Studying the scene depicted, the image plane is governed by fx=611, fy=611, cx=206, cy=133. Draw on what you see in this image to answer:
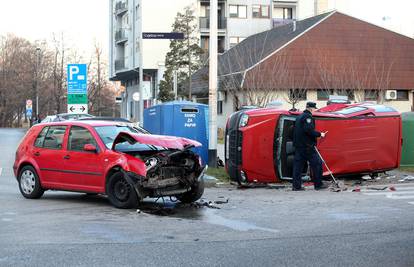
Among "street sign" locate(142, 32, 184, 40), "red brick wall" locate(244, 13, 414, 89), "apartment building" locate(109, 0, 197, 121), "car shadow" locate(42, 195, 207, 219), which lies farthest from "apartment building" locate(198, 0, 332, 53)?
"car shadow" locate(42, 195, 207, 219)

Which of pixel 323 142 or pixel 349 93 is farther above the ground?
pixel 349 93

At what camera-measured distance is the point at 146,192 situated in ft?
34.6

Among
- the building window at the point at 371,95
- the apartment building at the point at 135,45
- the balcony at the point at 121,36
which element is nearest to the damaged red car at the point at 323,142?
the apartment building at the point at 135,45

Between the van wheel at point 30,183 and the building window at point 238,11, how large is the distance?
4734cm

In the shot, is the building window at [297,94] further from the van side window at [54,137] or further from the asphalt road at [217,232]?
the van side window at [54,137]

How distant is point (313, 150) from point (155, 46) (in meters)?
44.4

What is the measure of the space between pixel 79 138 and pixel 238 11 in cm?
4833

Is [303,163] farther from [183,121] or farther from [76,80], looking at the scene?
[76,80]

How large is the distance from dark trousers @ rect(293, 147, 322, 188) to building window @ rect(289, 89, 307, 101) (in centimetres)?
2357

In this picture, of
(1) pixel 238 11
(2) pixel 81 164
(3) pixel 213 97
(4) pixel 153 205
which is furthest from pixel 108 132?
(1) pixel 238 11

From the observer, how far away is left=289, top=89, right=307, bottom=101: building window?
37213 millimetres

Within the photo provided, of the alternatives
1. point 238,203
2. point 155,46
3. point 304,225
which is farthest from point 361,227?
point 155,46

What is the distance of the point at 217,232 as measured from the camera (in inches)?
341

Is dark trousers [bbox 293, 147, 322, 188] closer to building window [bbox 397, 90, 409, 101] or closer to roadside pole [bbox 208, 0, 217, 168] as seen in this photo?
roadside pole [bbox 208, 0, 217, 168]
